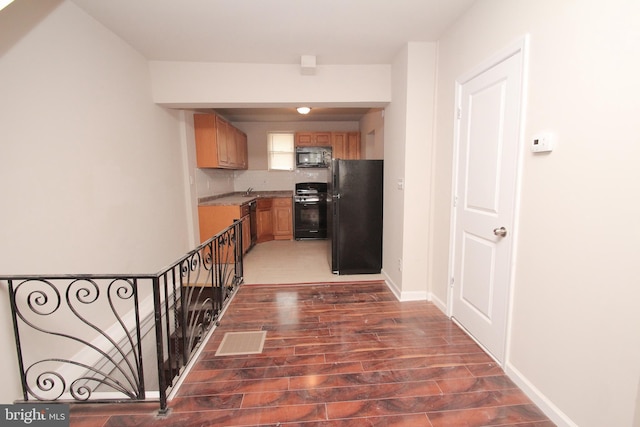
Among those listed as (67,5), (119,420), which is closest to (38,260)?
(119,420)

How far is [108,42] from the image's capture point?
248cm

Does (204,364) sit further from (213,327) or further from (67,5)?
(67,5)

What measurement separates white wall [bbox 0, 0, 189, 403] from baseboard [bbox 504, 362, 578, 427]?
3016 mm

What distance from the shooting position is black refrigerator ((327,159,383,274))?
3730 millimetres

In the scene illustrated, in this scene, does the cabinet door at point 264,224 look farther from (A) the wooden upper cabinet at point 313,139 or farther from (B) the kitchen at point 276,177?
(A) the wooden upper cabinet at point 313,139

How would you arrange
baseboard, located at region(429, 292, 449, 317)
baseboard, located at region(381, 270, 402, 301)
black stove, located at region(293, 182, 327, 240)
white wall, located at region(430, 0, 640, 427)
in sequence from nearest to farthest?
white wall, located at region(430, 0, 640, 427) < baseboard, located at region(429, 292, 449, 317) < baseboard, located at region(381, 270, 402, 301) < black stove, located at region(293, 182, 327, 240)

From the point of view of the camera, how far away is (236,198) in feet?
17.8

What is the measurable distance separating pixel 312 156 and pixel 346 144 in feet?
2.68

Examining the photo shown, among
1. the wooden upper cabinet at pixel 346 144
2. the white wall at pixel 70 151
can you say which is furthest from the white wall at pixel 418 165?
the wooden upper cabinet at pixel 346 144

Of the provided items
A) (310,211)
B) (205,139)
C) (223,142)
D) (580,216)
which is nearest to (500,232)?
(580,216)

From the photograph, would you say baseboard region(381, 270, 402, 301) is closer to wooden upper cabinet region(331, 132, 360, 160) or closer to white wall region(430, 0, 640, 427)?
white wall region(430, 0, 640, 427)

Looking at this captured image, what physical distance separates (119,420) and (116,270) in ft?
4.43

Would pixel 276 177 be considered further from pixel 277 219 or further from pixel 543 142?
pixel 543 142

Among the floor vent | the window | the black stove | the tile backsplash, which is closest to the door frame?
the floor vent
